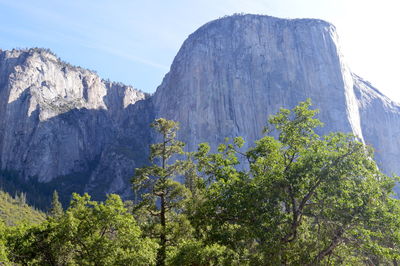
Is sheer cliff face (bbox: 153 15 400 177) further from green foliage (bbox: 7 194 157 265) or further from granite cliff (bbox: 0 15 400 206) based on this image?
green foliage (bbox: 7 194 157 265)

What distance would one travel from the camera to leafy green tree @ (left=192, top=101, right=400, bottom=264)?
13414mm

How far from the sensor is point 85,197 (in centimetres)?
2006

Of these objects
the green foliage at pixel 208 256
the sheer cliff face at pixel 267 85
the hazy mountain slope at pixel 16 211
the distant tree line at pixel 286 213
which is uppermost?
the sheer cliff face at pixel 267 85

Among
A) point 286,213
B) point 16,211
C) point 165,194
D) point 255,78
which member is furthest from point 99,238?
point 255,78

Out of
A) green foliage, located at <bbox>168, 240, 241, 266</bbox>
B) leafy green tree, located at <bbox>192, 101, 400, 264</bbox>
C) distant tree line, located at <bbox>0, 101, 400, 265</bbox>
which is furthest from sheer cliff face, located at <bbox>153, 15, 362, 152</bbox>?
green foliage, located at <bbox>168, 240, 241, 266</bbox>

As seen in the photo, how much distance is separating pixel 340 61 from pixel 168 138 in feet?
482

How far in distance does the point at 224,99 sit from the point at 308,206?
13913 centimetres

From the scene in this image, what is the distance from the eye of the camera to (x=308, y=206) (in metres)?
15.0

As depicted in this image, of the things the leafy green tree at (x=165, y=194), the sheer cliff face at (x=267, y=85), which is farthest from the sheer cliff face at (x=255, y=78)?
the leafy green tree at (x=165, y=194)

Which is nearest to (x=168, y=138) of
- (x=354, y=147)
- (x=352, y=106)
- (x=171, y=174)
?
(x=171, y=174)

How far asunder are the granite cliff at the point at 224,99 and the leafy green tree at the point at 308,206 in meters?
125

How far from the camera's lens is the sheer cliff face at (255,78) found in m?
146

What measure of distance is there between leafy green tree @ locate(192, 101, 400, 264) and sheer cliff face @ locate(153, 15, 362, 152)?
127 meters

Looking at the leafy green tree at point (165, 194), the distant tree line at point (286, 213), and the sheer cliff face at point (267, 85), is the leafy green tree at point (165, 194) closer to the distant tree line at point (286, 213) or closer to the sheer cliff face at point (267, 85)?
the distant tree line at point (286, 213)
